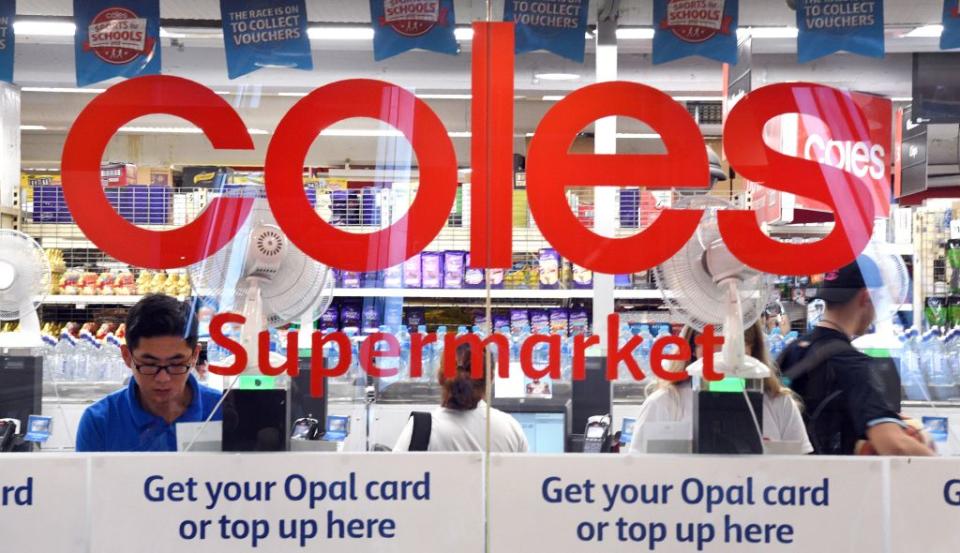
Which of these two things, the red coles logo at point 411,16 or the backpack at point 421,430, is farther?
the red coles logo at point 411,16

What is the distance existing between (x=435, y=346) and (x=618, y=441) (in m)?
0.65

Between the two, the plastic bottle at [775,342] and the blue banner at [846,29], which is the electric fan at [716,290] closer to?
the plastic bottle at [775,342]

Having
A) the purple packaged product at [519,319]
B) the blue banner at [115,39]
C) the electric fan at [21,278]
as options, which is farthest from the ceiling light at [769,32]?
the electric fan at [21,278]

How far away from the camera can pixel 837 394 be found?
305 cm

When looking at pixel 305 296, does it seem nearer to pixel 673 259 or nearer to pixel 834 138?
pixel 673 259

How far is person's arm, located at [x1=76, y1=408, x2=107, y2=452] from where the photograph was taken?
3.01 meters

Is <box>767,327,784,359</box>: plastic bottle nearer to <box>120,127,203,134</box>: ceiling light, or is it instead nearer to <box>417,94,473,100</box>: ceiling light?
<box>417,94,473,100</box>: ceiling light

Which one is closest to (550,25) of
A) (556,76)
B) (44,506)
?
(556,76)

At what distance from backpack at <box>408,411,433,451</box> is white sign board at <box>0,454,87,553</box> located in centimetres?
98

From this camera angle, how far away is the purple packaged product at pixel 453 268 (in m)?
3.04

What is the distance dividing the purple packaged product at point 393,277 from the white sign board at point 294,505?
546 mm

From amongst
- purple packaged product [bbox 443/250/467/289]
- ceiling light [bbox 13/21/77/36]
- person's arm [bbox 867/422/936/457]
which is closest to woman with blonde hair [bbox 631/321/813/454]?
person's arm [bbox 867/422/936/457]

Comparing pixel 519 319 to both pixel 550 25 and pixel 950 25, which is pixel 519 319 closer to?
pixel 550 25

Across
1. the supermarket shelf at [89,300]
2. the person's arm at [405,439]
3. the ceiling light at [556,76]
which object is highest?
the ceiling light at [556,76]
